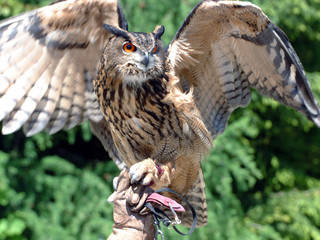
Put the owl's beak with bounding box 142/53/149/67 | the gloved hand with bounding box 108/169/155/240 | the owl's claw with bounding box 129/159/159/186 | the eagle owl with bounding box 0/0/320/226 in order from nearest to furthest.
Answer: the gloved hand with bounding box 108/169/155/240 < the owl's claw with bounding box 129/159/159/186 < the owl's beak with bounding box 142/53/149/67 < the eagle owl with bounding box 0/0/320/226

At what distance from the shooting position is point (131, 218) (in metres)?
1.88

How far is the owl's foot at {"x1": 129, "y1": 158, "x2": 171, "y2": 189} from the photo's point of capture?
2.09 metres

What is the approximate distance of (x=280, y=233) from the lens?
211 inches

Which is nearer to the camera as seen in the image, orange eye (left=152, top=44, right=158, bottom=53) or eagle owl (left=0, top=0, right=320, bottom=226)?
orange eye (left=152, top=44, right=158, bottom=53)

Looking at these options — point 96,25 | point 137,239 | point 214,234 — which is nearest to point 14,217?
point 214,234

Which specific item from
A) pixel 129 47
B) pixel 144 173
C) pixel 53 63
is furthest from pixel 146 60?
pixel 53 63

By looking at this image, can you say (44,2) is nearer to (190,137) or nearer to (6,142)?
(6,142)

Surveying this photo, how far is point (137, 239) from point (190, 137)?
3.14ft

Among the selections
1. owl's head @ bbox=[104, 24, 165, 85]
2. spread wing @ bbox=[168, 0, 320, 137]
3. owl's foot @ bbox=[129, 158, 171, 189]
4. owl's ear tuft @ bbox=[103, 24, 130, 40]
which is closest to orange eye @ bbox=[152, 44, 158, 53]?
owl's head @ bbox=[104, 24, 165, 85]

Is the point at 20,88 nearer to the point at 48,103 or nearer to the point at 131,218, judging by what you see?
the point at 48,103

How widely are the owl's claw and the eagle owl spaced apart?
4 centimetres

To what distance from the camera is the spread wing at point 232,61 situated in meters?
2.54

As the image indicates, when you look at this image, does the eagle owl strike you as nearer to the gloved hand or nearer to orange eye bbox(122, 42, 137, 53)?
orange eye bbox(122, 42, 137, 53)

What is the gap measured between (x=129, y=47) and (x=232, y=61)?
2.43 feet
